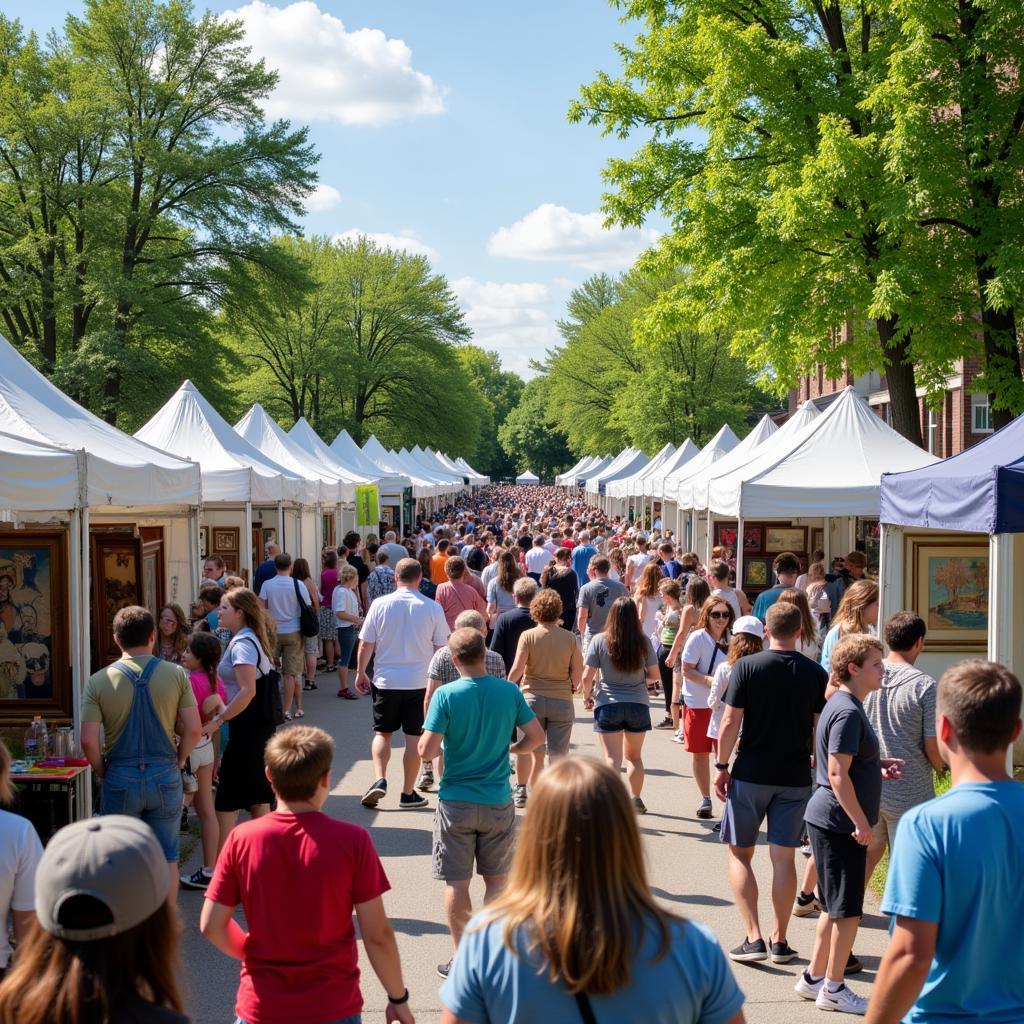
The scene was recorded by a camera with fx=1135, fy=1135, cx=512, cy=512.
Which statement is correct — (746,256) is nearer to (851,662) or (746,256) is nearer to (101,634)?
(101,634)

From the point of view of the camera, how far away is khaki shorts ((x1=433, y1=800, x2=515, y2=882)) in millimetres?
5777

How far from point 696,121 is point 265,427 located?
9.54m

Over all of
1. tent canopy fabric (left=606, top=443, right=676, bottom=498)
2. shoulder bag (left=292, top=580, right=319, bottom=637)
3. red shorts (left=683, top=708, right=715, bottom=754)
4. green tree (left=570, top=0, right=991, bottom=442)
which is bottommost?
red shorts (left=683, top=708, right=715, bottom=754)

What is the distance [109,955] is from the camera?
2.16 m

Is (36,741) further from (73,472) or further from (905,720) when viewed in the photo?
(905,720)

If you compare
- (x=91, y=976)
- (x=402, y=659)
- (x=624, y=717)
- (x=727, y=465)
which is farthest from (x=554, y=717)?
(x=727, y=465)

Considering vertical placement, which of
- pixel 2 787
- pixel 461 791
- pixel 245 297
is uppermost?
pixel 245 297

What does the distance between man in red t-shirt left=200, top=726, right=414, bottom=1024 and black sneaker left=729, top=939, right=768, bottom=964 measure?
9.88 feet

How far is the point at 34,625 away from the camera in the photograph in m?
8.66

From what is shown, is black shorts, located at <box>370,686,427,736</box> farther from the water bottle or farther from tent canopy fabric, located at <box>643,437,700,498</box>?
tent canopy fabric, located at <box>643,437,700,498</box>

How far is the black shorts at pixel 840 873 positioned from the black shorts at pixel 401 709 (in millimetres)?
4457

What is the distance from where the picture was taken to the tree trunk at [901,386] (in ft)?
58.2

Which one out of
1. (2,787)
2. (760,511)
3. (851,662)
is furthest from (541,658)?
(760,511)

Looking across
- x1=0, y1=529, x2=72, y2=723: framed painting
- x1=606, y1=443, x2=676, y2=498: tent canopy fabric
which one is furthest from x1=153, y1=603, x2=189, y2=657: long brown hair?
x1=606, y1=443, x2=676, y2=498: tent canopy fabric
